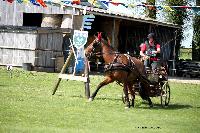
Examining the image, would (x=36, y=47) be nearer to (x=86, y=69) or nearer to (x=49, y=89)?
(x=49, y=89)

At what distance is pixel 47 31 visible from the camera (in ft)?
106

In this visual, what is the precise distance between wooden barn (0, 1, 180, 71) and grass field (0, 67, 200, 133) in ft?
37.6

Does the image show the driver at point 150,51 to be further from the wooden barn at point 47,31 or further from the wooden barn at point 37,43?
the wooden barn at point 37,43

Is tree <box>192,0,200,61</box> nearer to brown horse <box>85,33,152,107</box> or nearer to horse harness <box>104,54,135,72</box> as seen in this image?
brown horse <box>85,33,152,107</box>

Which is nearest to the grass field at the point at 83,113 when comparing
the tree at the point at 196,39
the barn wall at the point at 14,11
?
the barn wall at the point at 14,11

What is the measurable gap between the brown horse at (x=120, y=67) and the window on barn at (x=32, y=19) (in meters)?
21.3

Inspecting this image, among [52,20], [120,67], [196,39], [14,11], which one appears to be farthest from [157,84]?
[196,39]

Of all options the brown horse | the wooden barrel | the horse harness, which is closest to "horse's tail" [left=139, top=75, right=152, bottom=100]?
the brown horse

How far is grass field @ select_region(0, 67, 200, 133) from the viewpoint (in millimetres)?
11938

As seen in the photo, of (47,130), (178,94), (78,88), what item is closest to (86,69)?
(78,88)

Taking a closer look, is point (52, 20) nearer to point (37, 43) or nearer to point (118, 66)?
point (37, 43)

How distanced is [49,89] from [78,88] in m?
1.80

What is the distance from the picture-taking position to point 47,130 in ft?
36.8

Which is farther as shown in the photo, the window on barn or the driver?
the window on barn
